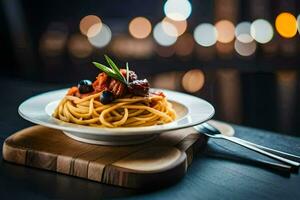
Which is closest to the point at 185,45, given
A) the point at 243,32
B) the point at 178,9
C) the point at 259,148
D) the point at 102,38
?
the point at 178,9

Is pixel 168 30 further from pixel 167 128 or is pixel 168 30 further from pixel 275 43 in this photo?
pixel 167 128

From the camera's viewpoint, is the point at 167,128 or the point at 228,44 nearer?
the point at 167,128

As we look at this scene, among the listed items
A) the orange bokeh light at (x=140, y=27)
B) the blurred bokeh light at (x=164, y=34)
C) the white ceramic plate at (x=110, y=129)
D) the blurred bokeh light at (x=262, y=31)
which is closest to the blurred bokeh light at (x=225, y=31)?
the blurred bokeh light at (x=262, y=31)

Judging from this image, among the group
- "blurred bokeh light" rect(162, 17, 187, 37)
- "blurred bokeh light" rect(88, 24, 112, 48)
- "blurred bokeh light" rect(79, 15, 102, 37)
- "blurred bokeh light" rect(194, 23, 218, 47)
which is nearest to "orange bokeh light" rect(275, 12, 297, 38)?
"blurred bokeh light" rect(194, 23, 218, 47)

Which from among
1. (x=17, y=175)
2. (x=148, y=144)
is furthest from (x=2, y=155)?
(x=148, y=144)

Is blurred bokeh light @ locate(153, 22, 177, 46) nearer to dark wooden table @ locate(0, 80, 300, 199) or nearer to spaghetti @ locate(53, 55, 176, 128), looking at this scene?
spaghetti @ locate(53, 55, 176, 128)

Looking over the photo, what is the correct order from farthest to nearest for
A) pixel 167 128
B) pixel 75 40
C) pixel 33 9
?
pixel 75 40 → pixel 33 9 → pixel 167 128

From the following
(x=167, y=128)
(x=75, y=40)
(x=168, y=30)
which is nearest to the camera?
(x=167, y=128)
